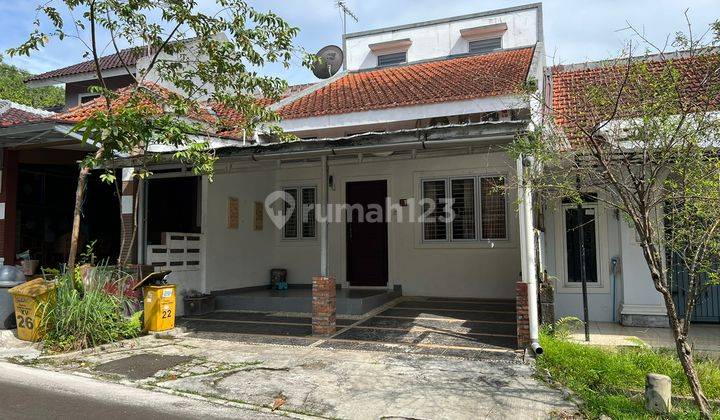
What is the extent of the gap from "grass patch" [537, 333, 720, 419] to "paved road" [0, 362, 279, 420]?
333 centimetres

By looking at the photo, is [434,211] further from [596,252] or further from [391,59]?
[391,59]

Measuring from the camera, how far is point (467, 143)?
24.2 feet

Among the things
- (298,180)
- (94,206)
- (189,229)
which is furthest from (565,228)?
(94,206)

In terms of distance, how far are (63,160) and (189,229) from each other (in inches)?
164

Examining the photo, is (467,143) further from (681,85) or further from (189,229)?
(189,229)

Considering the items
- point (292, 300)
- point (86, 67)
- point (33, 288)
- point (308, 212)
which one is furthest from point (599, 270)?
point (86, 67)

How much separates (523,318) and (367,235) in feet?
19.7

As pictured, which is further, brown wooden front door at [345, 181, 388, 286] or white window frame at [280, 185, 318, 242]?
white window frame at [280, 185, 318, 242]

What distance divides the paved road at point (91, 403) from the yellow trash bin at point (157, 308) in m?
2.51

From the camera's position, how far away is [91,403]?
5352mm

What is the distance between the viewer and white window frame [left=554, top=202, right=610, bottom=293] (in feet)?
31.6

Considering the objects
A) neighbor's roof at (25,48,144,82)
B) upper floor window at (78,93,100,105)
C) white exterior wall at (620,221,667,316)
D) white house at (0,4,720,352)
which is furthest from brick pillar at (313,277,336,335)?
upper floor window at (78,93,100,105)

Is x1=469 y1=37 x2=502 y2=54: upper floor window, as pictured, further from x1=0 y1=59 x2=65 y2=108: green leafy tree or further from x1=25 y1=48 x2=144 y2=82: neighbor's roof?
x1=0 y1=59 x2=65 y2=108: green leafy tree

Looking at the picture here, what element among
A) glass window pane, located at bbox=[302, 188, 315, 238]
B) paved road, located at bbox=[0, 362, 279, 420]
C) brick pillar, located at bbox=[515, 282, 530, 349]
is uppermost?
glass window pane, located at bbox=[302, 188, 315, 238]
